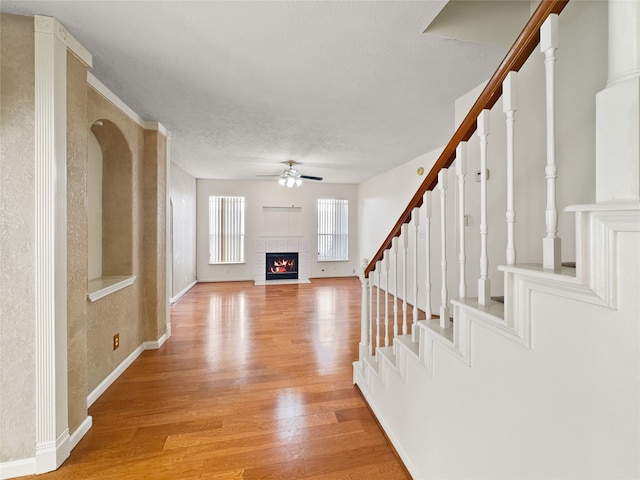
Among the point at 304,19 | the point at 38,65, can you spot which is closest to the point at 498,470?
the point at 304,19

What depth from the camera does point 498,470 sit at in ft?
3.20

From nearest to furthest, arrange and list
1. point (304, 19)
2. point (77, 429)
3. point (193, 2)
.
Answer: point (193, 2) → point (304, 19) → point (77, 429)

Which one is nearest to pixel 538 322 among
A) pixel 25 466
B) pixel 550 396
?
pixel 550 396

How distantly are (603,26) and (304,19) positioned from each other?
1.50 m

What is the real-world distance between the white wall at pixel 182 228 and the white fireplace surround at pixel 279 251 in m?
1.58

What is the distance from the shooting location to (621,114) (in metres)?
0.62

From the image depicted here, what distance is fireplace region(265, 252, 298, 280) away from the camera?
7.40 metres

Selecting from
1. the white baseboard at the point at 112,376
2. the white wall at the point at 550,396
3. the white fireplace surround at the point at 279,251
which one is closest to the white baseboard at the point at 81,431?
the white baseboard at the point at 112,376

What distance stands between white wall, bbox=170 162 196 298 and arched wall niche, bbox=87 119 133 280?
2.38 m

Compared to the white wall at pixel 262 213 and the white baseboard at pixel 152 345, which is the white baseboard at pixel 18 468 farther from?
the white wall at pixel 262 213

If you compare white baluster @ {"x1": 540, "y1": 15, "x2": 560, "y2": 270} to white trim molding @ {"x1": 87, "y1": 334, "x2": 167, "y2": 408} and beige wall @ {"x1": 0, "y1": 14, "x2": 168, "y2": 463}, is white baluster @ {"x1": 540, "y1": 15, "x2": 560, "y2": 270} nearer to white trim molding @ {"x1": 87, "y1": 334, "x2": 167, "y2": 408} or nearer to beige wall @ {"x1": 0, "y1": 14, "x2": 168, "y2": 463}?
beige wall @ {"x1": 0, "y1": 14, "x2": 168, "y2": 463}

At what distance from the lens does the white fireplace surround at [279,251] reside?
7.23m

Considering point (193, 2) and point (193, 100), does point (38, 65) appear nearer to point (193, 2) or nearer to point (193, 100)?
point (193, 2)

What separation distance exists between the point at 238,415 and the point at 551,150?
2.39 metres
